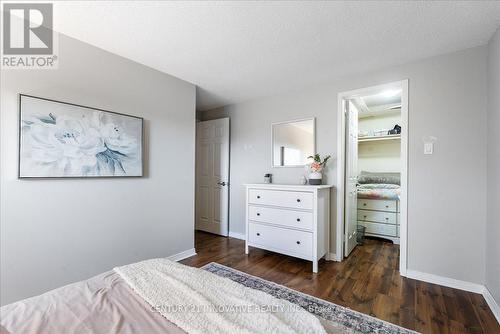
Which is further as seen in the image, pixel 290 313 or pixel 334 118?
pixel 334 118

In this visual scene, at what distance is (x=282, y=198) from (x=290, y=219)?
0.27 metres

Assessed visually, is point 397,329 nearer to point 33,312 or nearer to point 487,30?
point 33,312

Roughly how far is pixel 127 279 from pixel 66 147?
150cm

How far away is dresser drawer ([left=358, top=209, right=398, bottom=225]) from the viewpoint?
3.73 metres

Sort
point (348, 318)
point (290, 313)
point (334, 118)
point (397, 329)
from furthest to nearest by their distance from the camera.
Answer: point (334, 118), point (348, 318), point (397, 329), point (290, 313)

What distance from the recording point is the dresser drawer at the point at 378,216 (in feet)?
12.2

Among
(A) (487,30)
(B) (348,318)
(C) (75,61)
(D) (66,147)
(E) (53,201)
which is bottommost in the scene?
(B) (348,318)

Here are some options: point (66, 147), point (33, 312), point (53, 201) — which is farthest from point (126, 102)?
point (33, 312)

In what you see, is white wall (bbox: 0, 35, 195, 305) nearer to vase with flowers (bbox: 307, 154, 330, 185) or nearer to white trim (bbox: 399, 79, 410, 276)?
vase with flowers (bbox: 307, 154, 330, 185)

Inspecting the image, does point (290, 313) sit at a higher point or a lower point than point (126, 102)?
lower

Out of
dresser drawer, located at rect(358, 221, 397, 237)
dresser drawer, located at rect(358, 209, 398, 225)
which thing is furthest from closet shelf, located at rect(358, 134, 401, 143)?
dresser drawer, located at rect(358, 221, 397, 237)

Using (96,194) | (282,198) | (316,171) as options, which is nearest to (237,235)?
(282,198)

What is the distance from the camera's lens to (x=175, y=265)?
53.7 inches

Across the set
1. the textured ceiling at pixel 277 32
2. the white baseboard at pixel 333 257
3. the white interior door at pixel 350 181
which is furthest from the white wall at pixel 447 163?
the white baseboard at pixel 333 257
